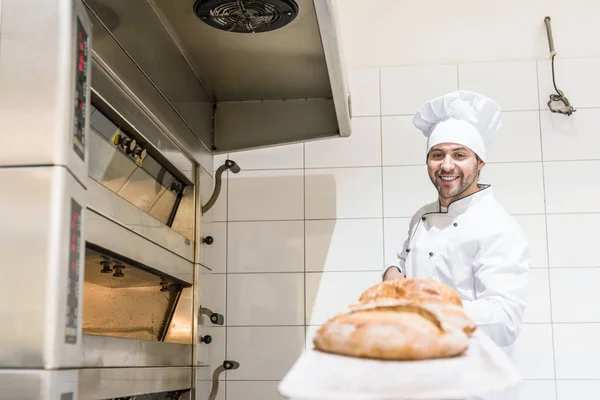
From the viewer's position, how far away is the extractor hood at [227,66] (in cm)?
182

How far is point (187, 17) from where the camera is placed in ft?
6.93

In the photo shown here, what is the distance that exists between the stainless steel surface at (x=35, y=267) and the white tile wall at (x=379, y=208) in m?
1.47

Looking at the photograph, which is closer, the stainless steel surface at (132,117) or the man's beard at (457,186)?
the stainless steel surface at (132,117)

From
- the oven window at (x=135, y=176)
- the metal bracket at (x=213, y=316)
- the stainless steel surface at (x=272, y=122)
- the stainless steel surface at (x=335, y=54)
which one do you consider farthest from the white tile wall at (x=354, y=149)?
the metal bracket at (x=213, y=316)

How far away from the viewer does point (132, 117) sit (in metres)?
1.93

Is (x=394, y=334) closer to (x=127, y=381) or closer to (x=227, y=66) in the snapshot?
(x=127, y=381)

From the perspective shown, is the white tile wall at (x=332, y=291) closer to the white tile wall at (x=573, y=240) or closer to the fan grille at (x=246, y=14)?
the white tile wall at (x=573, y=240)

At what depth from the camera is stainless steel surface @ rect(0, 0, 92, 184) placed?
1.34 m

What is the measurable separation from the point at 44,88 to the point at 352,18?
1853mm

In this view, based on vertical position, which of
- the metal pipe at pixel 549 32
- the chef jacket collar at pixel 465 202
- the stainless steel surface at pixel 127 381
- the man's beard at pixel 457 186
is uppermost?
the metal pipe at pixel 549 32

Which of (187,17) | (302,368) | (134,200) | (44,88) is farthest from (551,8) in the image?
(302,368)

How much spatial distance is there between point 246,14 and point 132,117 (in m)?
0.42

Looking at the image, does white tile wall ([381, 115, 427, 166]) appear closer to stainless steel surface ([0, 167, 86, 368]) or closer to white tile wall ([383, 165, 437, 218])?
white tile wall ([383, 165, 437, 218])

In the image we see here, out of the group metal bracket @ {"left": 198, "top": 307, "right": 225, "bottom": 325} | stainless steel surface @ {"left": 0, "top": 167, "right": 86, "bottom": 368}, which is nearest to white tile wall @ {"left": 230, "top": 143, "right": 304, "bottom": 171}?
metal bracket @ {"left": 198, "top": 307, "right": 225, "bottom": 325}
